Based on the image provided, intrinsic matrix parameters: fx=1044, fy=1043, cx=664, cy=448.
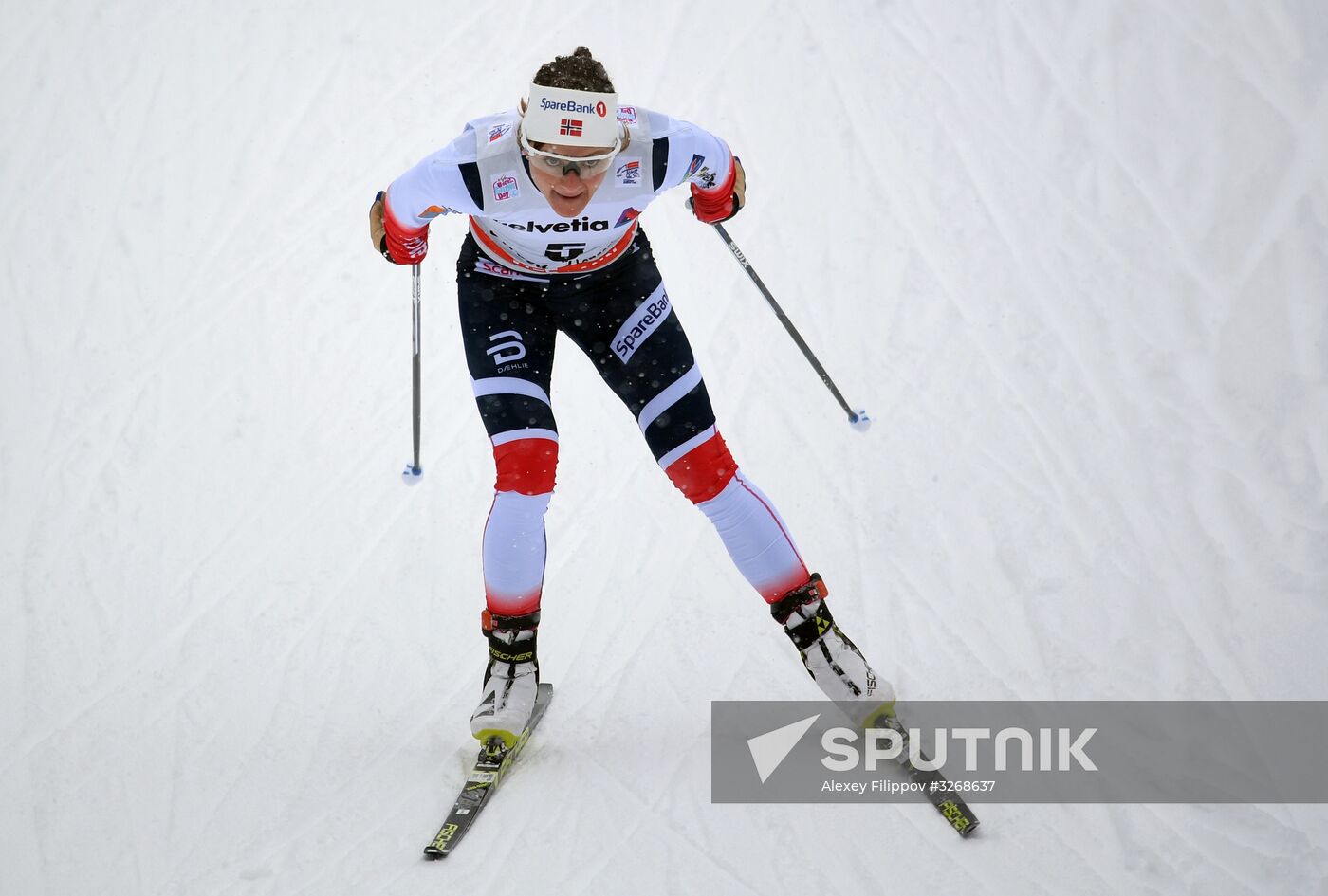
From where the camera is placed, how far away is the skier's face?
291 cm

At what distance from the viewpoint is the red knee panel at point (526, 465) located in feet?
10.3

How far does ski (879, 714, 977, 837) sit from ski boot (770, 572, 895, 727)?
0.08m

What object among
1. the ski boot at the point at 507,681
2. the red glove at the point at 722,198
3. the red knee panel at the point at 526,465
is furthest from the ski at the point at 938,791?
the red glove at the point at 722,198

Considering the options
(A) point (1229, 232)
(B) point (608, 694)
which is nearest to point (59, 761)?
(B) point (608, 694)

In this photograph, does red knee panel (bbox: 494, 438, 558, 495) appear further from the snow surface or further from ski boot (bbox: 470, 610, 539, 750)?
the snow surface

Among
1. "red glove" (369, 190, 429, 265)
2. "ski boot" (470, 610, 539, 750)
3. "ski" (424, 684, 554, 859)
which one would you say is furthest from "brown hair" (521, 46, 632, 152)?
"ski" (424, 684, 554, 859)

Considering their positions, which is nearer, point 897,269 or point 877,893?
point 877,893

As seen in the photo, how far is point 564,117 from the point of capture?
2.86 metres

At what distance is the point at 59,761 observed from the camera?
356cm

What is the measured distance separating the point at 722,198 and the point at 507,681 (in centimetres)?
176

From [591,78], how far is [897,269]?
348 cm

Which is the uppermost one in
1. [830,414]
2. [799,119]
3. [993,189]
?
[799,119]

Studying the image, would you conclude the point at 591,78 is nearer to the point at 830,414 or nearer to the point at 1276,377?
the point at 830,414

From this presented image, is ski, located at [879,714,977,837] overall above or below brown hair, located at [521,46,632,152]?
below
